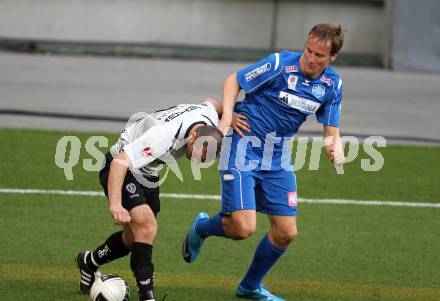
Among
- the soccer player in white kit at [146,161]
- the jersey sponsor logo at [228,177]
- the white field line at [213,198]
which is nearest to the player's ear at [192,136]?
the soccer player in white kit at [146,161]

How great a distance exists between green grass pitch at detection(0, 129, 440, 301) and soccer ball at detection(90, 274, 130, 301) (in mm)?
494

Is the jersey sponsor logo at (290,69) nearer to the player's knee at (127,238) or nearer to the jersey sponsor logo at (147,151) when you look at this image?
the jersey sponsor logo at (147,151)

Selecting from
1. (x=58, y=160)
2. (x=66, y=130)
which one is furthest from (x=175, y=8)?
(x=58, y=160)

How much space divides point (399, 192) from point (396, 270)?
3312 mm

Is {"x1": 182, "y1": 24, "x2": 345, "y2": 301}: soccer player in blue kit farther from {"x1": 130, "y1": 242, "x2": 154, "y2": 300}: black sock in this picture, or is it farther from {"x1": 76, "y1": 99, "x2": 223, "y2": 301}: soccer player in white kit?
{"x1": 130, "y1": 242, "x2": 154, "y2": 300}: black sock

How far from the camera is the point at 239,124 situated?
8297 mm

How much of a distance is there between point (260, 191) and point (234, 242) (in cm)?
183

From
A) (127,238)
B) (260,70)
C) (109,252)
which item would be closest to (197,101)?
(260,70)

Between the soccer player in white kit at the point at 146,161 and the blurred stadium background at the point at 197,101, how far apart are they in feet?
2.73

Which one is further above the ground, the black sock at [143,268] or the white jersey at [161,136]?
the white jersey at [161,136]

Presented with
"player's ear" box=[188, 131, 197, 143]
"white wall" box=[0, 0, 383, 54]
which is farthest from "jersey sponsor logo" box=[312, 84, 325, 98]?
"white wall" box=[0, 0, 383, 54]

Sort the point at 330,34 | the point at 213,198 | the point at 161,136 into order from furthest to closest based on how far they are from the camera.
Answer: the point at 213,198 < the point at 330,34 < the point at 161,136

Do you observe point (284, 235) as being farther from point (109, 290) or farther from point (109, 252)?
point (109, 290)

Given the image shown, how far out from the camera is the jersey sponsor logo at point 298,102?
8.23m
